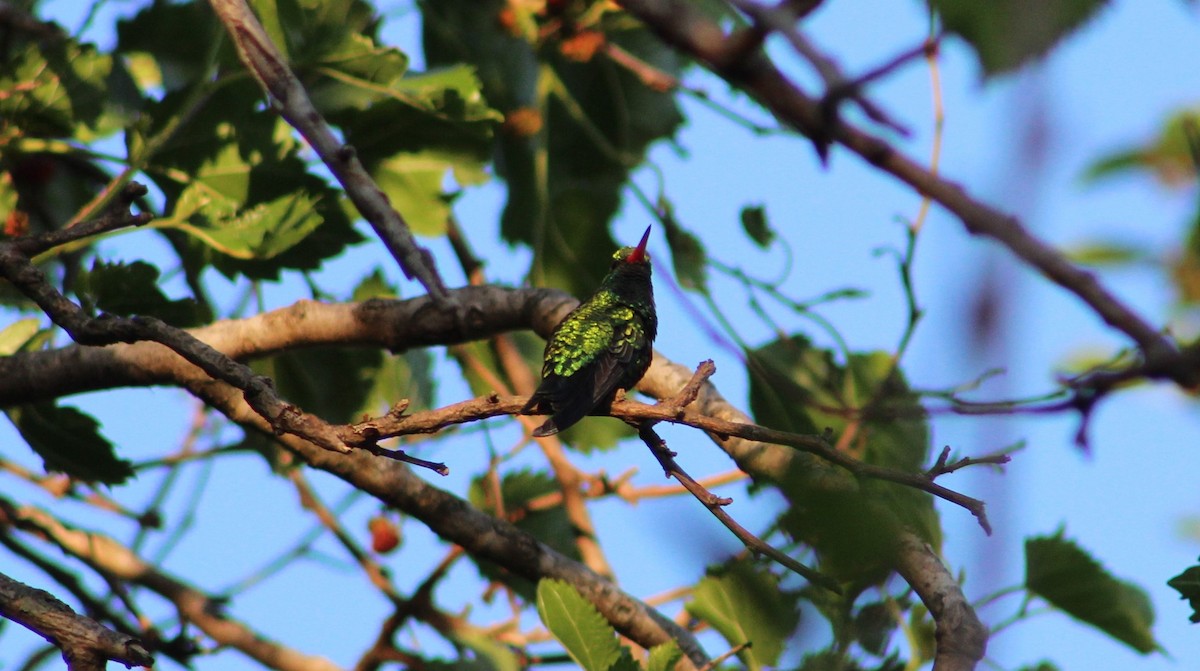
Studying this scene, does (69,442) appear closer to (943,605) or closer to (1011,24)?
(943,605)

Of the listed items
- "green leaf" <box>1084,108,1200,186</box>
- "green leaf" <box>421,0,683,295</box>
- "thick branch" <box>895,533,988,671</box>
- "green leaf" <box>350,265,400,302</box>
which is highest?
"green leaf" <box>1084,108,1200,186</box>

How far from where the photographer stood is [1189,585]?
273 cm

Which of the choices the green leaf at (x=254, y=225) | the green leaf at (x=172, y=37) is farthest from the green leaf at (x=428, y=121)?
the green leaf at (x=172, y=37)

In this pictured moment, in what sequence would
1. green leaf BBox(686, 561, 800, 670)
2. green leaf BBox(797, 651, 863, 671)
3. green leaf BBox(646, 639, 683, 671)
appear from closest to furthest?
1. green leaf BBox(797, 651, 863, 671)
2. green leaf BBox(646, 639, 683, 671)
3. green leaf BBox(686, 561, 800, 670)

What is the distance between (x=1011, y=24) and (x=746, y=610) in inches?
110

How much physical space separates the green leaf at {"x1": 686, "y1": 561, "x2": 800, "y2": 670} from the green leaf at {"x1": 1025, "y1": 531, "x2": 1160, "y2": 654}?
39.4 inches

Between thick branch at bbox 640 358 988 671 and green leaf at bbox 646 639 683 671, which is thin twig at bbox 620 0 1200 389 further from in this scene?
green leaf at bbox 646 639 683 671

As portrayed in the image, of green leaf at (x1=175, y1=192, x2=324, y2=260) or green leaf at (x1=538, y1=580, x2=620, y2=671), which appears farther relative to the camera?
green leaf at (x1=175, y1=192, x2=324, y2=260)

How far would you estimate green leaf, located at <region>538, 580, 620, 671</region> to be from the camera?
3.32 metres

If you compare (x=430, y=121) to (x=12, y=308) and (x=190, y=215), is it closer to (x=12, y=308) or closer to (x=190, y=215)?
(x=190, y=215)

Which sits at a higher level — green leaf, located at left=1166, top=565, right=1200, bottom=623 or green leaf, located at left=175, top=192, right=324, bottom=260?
green leaf, located at left=175, top=192, right=324, bottom=260

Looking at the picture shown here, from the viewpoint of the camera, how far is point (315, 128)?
3334 mm

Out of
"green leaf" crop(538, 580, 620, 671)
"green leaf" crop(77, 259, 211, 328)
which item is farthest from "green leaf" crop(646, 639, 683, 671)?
"green leaf" crop(77, 259, 211, 328)

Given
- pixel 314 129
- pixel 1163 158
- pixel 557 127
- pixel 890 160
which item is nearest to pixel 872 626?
pixel 890 160
